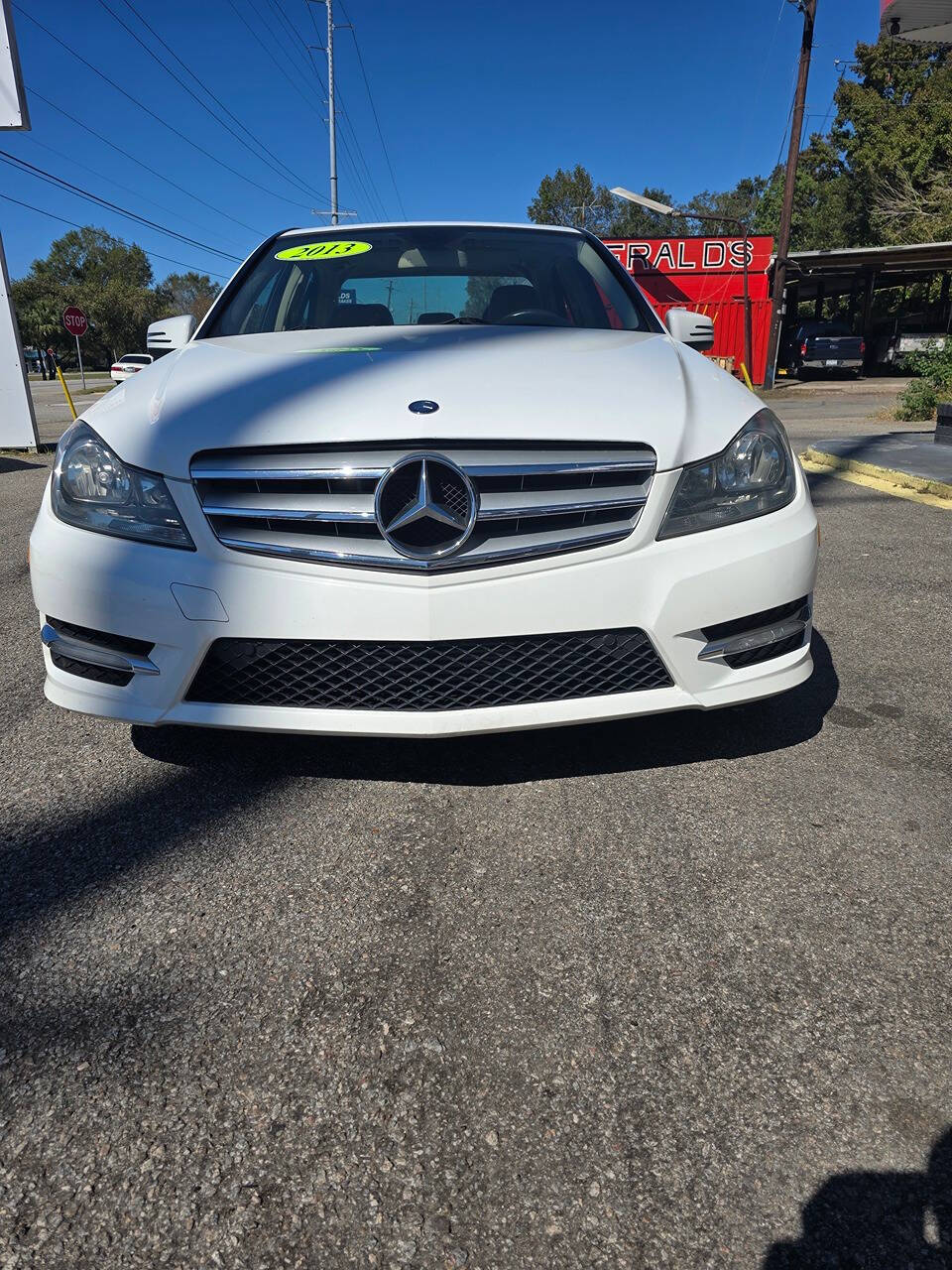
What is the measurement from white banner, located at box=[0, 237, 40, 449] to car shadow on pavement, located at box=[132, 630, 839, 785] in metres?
10.2

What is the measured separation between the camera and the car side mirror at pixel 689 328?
3.20 m

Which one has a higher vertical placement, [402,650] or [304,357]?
[304,357]

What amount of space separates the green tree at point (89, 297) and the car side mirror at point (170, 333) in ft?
191

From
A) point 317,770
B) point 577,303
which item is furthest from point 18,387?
point 317,770

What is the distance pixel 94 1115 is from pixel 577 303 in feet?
10.1

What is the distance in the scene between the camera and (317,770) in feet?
7.94

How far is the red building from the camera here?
2216 cm

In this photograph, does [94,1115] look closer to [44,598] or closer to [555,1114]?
[555,1114]

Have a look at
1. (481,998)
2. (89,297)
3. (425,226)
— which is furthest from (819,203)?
(481,998)

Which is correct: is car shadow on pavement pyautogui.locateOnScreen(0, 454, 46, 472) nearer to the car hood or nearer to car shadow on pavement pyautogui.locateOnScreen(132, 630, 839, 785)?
the car hood

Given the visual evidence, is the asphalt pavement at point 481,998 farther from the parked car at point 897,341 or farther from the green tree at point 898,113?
the green tree at point 898,113

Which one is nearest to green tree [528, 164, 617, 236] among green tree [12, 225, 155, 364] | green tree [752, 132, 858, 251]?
green tree [752, 132, 858, 251]

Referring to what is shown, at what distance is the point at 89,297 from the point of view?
197 feet

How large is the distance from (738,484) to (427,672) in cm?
89
